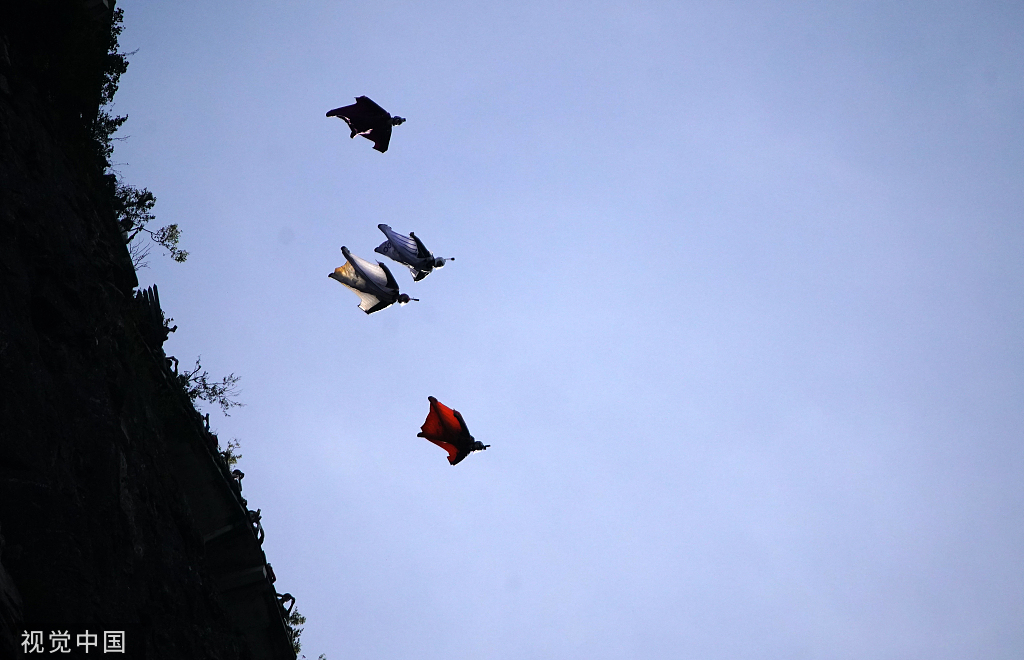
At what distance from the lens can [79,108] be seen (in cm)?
1934

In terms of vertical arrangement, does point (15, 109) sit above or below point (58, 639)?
above

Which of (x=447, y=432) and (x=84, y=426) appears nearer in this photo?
(x=84, y=426)

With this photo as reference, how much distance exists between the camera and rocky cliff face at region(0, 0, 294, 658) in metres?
10.1

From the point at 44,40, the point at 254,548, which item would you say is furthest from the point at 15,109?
the point at 254,548

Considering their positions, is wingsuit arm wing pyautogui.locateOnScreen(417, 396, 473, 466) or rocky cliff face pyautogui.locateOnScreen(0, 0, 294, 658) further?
wingsuit arm wing pyautogui.locateOnScreen(417, 396, 473, 466)

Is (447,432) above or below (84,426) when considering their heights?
above

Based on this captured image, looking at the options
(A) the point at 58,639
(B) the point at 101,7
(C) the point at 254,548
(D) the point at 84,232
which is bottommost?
(A) the point at 58,639

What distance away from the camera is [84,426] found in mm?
12312

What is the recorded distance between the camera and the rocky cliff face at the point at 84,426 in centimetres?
1007

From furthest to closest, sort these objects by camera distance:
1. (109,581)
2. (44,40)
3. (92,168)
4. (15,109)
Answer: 1. (92,168)
2. (44,40)
3. (15,109)
4. (109,581)

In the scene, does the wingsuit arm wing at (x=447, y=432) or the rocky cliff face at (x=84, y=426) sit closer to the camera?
the rocky cliff face at (x=84, y=426)

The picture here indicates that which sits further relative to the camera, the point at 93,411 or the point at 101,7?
the point at 101,7

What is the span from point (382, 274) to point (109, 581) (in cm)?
1138

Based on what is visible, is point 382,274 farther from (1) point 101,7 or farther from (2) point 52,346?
(1) point 101,7
